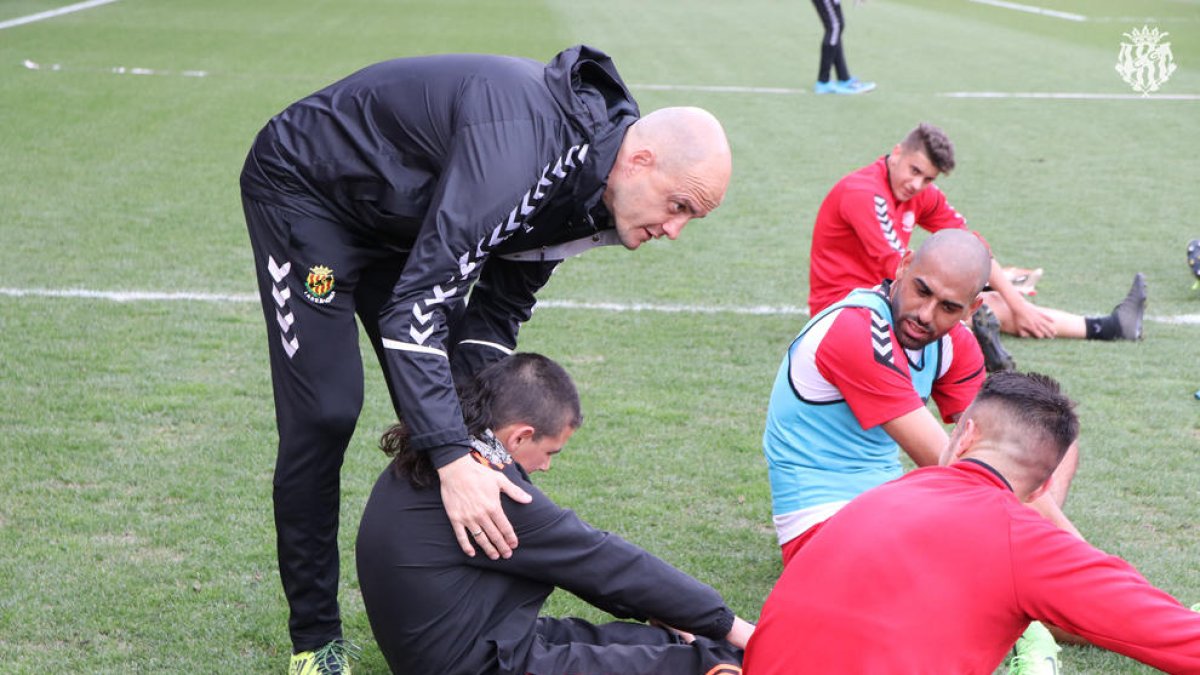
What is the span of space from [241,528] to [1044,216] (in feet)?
27.0

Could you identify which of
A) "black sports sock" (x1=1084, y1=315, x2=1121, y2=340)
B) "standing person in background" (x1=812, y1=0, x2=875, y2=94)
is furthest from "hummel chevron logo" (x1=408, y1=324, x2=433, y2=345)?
"standing person in background" (x1=812, y1=0, x2=875, y2=94)

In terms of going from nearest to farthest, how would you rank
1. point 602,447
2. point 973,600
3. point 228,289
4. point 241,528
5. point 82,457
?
1. point 973,600
2. point 241,528
3. point 82,457
4. point 602,447
5. point 228,289

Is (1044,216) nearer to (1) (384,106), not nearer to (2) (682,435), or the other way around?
(2) (682,435)

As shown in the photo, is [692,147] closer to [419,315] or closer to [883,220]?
[419,315]

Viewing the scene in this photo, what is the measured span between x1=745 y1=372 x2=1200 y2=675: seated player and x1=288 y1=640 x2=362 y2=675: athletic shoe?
1.48 metres

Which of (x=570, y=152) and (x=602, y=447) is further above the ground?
(x=570, y=152)

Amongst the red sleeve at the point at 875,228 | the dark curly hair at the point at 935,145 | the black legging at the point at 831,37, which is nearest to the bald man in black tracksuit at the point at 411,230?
the red sleeve at the point at 875,228

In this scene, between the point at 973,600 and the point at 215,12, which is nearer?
the point at 973,600

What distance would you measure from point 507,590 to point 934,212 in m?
4.70

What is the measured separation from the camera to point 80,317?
7590 mm

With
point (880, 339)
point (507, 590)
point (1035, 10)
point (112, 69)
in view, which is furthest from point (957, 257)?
point (1035, 10)

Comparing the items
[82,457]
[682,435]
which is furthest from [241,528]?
[682,435]

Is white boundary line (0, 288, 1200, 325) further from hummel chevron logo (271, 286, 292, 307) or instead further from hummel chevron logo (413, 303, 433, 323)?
hummel chevron logo (413, 303, 433, 323)

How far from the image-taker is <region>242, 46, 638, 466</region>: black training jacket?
10.5 ft
